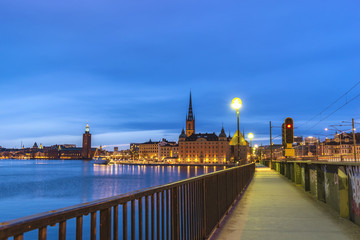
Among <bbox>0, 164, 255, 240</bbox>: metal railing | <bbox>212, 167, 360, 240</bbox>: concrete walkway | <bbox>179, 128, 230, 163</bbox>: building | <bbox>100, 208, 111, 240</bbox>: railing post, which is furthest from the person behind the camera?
<bbox>179, 128, 230, 163</bbox>: building

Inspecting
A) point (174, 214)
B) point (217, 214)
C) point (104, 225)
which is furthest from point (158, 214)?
point (217, 214)

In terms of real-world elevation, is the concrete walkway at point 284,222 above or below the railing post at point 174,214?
below

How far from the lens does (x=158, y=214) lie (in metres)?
4.25

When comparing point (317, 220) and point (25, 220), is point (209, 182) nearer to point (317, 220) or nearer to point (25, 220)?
point (317, 220)

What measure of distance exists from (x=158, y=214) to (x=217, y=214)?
3.64m

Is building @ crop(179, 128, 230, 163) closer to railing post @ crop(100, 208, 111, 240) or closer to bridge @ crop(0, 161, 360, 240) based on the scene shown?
bridge @ crop(0, 161, 360, 240)

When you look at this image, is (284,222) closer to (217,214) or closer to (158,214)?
(217,214)

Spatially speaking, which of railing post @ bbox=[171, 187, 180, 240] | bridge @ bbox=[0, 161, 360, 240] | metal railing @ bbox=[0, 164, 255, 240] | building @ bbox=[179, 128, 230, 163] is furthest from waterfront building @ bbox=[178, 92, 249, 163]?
railing post @ bbox=[171, 187, 180, 240]

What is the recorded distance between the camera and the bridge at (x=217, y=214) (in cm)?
267

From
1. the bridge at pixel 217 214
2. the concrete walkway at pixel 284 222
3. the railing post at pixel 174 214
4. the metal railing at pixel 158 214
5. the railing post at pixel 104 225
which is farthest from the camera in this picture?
the concrete walkway at pixel 284 222

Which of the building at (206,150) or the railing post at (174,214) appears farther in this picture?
the building at (206,150)

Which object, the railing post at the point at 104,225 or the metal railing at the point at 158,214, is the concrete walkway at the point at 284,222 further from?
the railing post at the point at 104,225

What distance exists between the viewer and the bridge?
2.67m

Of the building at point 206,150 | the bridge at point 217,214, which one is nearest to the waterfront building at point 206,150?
the building at point 206,150
